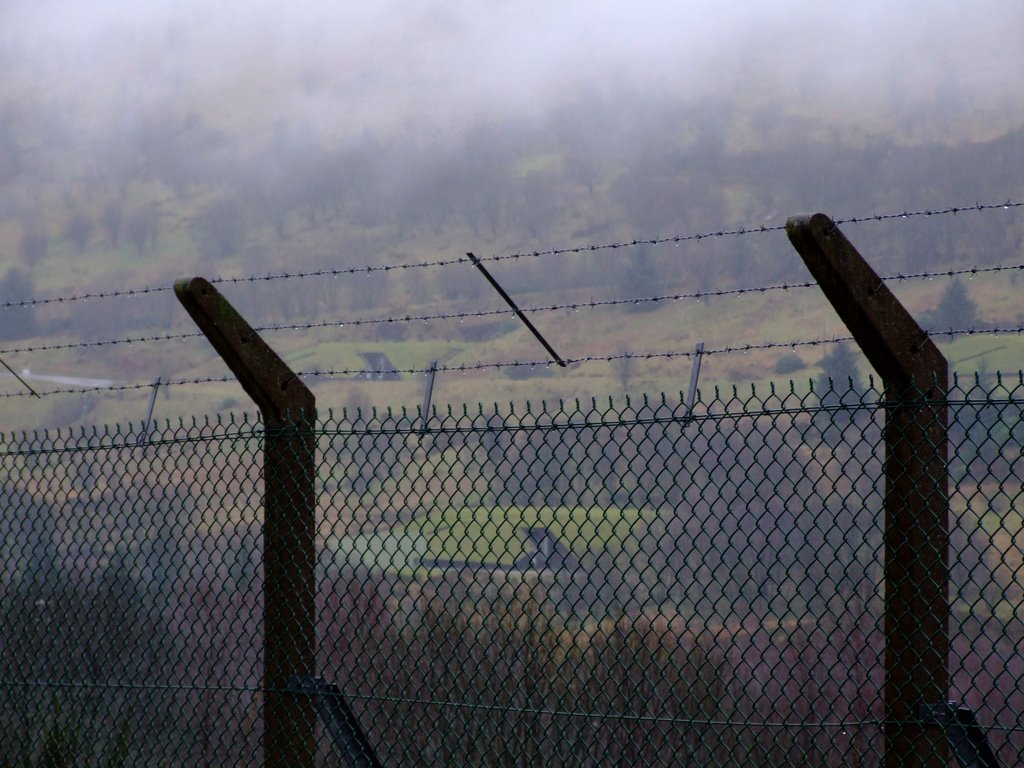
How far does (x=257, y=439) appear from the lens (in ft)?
14.9

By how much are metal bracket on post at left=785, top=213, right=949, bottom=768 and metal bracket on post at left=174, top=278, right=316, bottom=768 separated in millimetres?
1982

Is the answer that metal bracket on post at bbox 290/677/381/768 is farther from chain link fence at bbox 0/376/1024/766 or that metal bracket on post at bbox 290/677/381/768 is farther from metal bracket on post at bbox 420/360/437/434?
metal bracket on post at bbox 420/360/437/434

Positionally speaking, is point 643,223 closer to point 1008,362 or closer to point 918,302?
point 918,302

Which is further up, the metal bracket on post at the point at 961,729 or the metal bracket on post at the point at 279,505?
the metal bracket on post at the point at 279,505

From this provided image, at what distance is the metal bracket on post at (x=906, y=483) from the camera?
11.1 ft

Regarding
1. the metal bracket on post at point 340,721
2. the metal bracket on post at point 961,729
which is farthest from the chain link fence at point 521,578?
the metal bracket on post at point 961,729

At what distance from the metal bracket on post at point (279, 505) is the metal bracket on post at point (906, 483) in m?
1.98

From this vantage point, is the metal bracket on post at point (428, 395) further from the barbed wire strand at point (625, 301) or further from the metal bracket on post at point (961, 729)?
the metal bracket on post at point (961, 729)

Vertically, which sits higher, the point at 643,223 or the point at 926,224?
the point at 643,223

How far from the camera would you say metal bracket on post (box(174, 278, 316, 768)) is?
4.36 m

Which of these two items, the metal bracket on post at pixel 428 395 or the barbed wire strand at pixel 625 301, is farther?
the barbed wire strand at pixel 625 301

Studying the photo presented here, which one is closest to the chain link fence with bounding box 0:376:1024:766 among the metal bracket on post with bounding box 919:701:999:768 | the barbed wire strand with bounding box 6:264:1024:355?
the metal bracket on post with bounding box 919:701:999:768

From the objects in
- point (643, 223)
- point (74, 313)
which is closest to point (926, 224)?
point (643, 223)

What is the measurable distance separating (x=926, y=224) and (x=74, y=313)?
13022 cm
